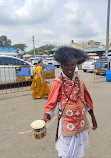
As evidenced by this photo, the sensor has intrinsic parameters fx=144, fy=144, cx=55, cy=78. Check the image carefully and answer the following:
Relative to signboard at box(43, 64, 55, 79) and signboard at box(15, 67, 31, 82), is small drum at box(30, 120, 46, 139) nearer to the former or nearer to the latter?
signboard at box(15, 67, 31, 82)

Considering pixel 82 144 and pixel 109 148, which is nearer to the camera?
pixel 82 144

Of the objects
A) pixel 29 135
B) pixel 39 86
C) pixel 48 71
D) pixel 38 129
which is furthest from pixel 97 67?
pixel 38 129

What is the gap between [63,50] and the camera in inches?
70.1

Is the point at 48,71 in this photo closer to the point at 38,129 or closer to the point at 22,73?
the point at 22,73

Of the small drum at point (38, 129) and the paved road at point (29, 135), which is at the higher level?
the small drum at point (38, 129)

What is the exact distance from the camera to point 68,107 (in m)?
1.71

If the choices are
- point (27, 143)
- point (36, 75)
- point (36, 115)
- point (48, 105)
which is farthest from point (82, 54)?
point (36, 75)

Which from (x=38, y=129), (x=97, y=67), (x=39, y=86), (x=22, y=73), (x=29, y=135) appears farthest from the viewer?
(x=97, y=67)

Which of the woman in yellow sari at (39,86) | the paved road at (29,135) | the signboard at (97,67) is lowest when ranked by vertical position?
the paved road at (29,135)

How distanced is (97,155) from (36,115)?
2158 mm

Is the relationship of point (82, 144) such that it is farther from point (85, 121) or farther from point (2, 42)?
point (2, 42)

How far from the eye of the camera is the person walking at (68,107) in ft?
5.64

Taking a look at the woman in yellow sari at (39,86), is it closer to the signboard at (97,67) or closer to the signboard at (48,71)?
the signboard at (48,71)

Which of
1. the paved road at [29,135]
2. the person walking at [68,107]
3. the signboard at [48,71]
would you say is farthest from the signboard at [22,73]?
the person walking at [68,107]
